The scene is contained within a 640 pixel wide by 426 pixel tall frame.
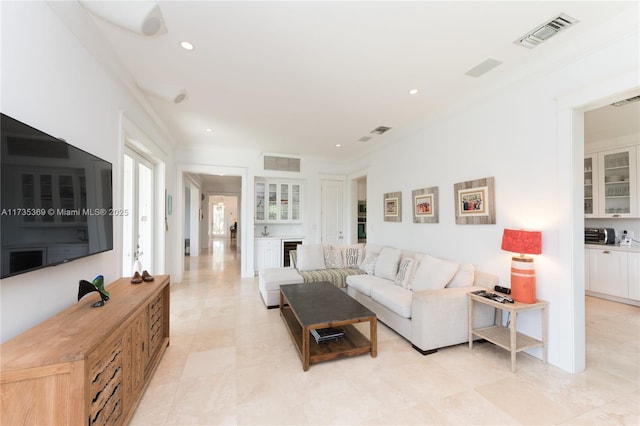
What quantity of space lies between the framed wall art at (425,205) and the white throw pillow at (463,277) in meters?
0.90

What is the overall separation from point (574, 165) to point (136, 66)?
13.3ft

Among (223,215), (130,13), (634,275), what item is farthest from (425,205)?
(223,215)

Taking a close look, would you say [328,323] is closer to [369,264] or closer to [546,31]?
[369,264]

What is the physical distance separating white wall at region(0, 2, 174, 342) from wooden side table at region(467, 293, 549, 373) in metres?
3.32

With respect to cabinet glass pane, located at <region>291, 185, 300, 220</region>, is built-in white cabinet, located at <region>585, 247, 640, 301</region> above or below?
below

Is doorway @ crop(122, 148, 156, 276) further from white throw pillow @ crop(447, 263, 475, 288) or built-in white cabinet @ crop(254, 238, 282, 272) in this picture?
white throw pillow @ crop(447, 263, 475, 288)

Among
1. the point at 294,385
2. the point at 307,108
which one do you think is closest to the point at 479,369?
the point at 294,385

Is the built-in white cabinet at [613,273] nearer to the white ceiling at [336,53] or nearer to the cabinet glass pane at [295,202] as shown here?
the white ceiling at [336,53]

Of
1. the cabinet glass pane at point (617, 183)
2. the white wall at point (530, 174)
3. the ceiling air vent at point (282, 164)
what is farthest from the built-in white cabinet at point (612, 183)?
the ceiling air vent at point (282, 164)

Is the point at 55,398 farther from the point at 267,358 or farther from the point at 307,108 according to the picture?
the point at 307,108

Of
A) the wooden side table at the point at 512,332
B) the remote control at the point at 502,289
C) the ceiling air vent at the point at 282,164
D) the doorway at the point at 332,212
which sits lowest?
the wooden side table at the point at 512,332

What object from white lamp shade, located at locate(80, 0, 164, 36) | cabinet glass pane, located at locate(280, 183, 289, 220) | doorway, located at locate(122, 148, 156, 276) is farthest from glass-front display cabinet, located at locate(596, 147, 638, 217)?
doorway, located at locate(122, 148, 156, 276)

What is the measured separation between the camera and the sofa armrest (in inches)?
98.7

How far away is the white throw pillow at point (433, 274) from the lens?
9.35 feet
